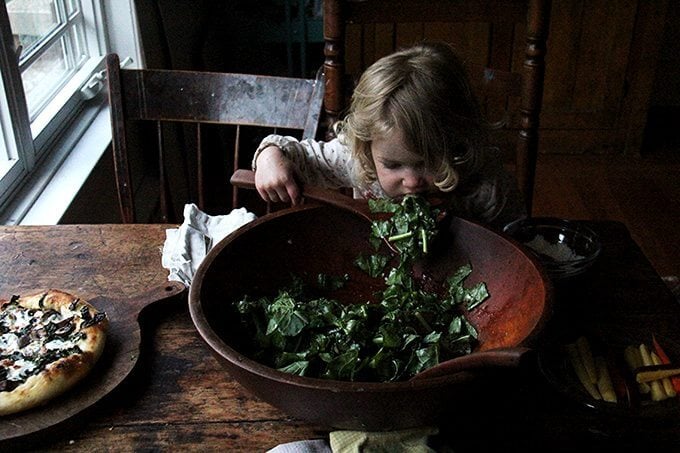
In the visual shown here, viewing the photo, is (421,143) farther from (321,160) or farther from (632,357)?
(632,357)

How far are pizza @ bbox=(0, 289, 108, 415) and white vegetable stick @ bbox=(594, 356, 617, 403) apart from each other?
64 cm

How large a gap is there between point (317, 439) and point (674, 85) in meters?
3.43

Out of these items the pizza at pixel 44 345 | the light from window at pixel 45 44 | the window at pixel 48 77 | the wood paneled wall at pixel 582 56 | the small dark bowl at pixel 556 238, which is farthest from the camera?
the wood paneled wall at pixel 582 56

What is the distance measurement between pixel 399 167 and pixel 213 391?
503 millimetres

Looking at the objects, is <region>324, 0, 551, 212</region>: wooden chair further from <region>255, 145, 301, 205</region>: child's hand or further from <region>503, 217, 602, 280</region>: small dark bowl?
<region>255, 145, 301, 205</region>: child's hand

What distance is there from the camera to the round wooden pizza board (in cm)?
85

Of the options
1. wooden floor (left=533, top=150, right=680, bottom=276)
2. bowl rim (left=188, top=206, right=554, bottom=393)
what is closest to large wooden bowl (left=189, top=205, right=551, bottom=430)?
bowl rim (left=188, top=206, right=554, bottom=393)

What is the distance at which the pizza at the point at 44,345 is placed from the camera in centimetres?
86

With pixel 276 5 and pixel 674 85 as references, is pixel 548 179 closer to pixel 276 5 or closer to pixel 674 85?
pixel 674 85

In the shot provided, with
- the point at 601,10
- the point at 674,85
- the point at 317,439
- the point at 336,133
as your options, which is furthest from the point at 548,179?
the point at 317,439

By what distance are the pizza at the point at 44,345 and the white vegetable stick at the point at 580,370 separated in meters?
0.62

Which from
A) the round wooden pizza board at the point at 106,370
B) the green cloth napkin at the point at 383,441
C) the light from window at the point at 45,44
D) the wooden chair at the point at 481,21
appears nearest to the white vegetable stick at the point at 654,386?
the green cloth napkin at the point at 383,441

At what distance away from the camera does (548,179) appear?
3.21 m

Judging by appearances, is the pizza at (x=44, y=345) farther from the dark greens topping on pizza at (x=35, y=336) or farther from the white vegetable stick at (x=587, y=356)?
the white vegetable stick at (x=587, y=356)
